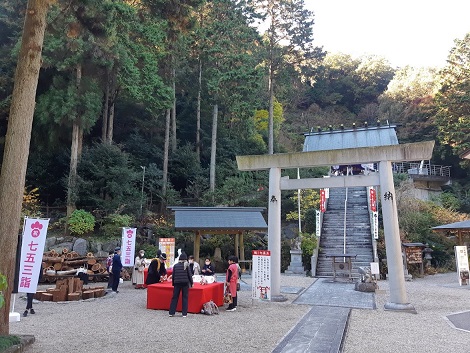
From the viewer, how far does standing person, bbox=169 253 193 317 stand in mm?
7660

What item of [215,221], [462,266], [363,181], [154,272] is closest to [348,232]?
[462,266]

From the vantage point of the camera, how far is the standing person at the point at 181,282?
766 cm

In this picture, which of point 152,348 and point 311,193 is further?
point 311,193

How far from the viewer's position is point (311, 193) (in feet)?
72.0

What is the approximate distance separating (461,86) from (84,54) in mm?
24725

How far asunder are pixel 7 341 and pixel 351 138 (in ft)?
76.4

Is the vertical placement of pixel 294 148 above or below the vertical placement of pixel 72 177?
above

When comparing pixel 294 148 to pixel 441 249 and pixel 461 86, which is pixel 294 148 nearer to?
pixel 461 86

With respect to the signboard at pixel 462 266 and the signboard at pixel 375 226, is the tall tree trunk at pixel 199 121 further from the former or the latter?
the signboard at pixel 462 266

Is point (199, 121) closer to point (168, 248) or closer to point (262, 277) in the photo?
point (168, 248)

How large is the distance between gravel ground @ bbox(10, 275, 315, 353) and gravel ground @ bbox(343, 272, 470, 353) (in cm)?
126

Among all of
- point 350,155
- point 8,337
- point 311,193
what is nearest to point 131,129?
point 311,193

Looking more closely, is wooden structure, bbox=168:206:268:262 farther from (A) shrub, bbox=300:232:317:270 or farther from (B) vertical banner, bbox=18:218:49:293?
(B) vertical banner, bbox=18:218:49:293

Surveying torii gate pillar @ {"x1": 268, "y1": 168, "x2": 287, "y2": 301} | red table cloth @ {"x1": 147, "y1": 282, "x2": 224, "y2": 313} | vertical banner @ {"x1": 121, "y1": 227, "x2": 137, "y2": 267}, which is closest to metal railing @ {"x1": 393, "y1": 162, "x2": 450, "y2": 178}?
torii gate pillar @ {"x1": 268, "y1": 168, "x2": 287, "y2": 301}
